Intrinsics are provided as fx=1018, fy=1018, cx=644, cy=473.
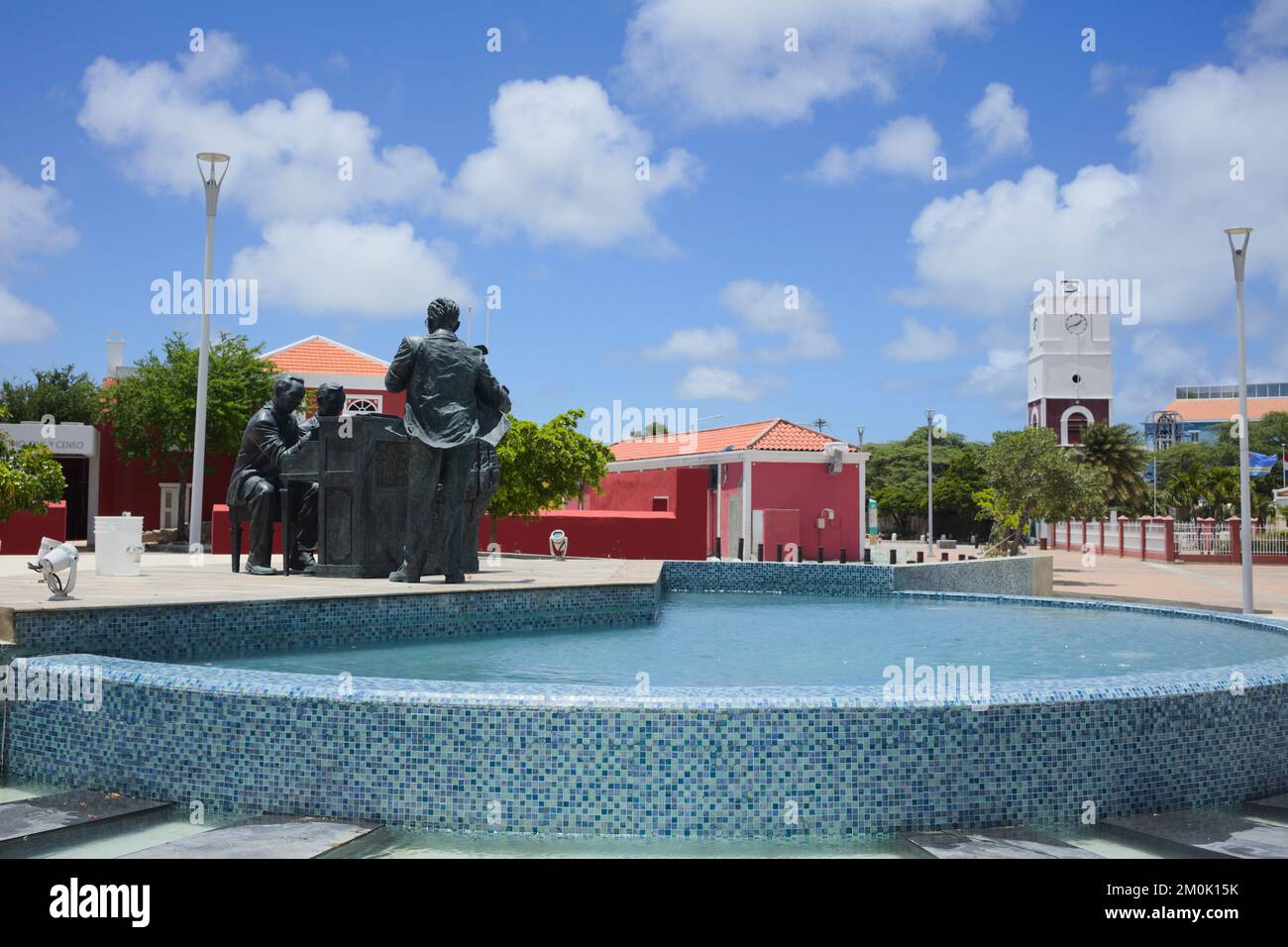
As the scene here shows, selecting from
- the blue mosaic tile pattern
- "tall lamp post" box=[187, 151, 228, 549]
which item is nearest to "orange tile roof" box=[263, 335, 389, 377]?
"tall lamp post" box=[187, 151, 228, 549]

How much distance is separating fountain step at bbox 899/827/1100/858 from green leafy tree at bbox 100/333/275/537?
26.4 metres

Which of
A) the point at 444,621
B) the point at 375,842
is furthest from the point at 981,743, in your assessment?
the point at 444,621

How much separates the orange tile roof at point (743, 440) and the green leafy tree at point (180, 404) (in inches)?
514

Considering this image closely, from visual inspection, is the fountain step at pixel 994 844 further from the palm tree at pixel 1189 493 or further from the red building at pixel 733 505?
the palm tree at pixel 1189 493

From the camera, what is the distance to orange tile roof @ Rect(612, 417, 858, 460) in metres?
29.9

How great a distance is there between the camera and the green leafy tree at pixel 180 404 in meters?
28.2

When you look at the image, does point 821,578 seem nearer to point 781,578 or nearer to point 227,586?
point 781,578

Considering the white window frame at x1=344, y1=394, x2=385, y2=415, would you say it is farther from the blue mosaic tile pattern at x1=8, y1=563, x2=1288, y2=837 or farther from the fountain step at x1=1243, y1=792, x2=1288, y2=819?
the fountain step at x1=1243, y1=792, x2=1288, y2=819

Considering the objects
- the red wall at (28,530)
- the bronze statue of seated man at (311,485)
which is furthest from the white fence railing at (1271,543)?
the red wall at (28,530)

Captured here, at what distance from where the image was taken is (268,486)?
11266 mm

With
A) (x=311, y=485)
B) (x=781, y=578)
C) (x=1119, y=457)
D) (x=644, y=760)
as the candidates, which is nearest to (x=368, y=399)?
(x=781, y=578)

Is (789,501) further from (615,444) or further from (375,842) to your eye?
(375,842)

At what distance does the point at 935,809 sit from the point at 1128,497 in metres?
53.5
